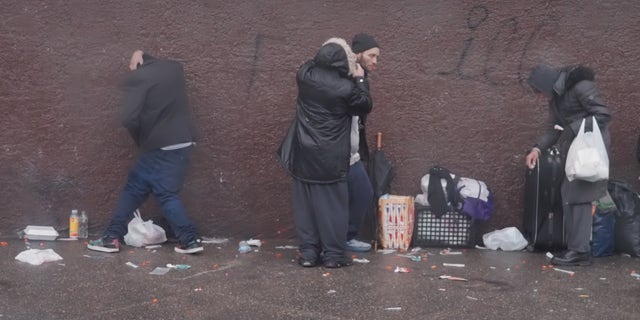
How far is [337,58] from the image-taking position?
641cm

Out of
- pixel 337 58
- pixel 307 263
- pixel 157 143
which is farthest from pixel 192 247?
pixel 337 58

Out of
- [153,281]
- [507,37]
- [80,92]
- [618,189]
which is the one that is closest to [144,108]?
[80,92]

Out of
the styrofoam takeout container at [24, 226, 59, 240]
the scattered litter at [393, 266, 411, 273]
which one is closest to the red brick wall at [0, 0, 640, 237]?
the styrofoam takeout container at [24, 226, 59, 240]

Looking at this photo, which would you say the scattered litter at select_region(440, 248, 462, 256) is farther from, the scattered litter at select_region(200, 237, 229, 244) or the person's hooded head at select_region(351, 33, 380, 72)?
the scattered litter at select_region(200, 237, 229, 244)

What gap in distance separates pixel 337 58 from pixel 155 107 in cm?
154

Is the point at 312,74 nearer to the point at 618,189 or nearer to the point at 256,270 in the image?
the point at 256,270

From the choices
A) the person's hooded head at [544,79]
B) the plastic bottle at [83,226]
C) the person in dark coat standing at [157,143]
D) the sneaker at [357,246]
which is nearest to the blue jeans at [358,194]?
the sneaker at [357,246]

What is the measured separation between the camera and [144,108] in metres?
6.90

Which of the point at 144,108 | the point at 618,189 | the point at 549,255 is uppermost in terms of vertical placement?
the point at 144,108

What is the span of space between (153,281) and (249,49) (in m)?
2.36

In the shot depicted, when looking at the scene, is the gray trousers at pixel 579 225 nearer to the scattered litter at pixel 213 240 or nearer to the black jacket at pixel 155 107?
the scattered litter at pixel 213 240

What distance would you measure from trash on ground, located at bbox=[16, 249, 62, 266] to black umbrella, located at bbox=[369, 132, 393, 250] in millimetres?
2554

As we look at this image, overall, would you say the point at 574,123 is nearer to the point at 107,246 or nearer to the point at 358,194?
the point at 358,194

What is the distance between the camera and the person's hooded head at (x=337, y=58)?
6410 millimetres
